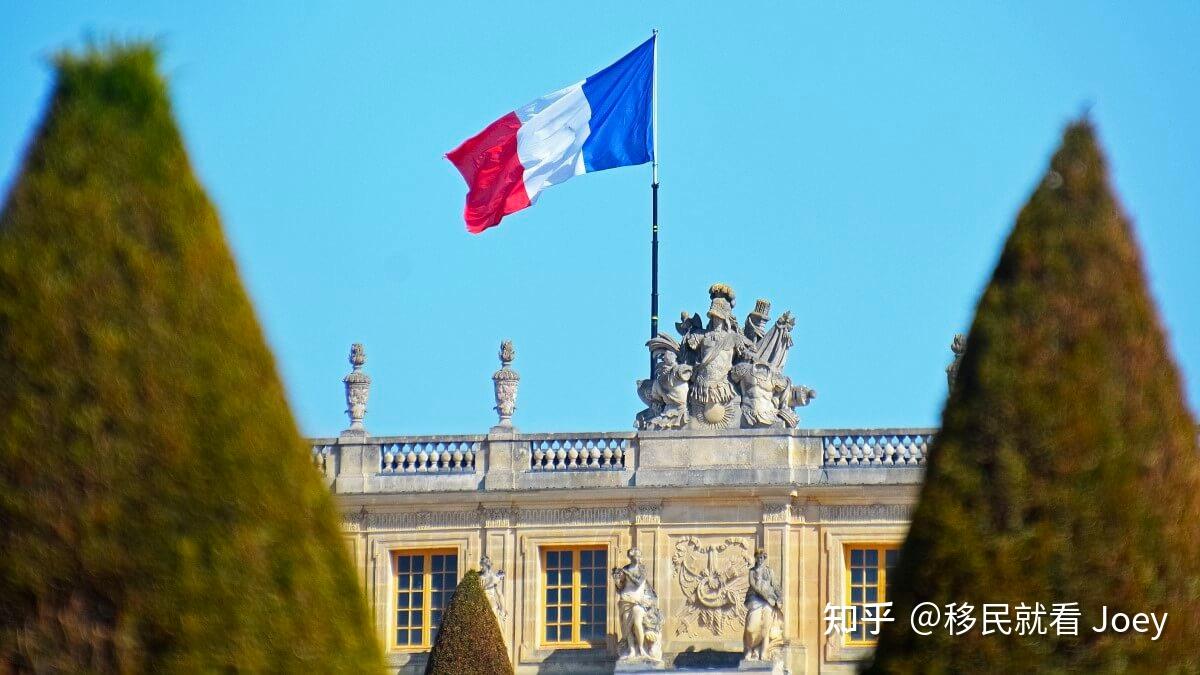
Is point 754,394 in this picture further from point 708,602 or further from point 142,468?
point 142,468

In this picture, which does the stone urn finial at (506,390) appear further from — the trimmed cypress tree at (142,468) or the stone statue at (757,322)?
the trimmed cypress tree at (142,468)

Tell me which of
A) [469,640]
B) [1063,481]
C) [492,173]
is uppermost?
[492,173]

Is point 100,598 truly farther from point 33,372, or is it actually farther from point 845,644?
point 845,644

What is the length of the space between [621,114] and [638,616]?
817cm

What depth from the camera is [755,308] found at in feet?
125

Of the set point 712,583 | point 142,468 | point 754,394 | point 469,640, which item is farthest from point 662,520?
point 142,468

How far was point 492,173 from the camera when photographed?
3994 cm

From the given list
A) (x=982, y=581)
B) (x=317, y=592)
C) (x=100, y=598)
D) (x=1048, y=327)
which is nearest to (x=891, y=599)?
(x=982, y=581)

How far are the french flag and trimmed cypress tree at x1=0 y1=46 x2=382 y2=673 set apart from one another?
2612 cm

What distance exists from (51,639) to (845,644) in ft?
80.8

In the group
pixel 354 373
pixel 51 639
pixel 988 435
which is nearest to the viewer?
pixel 51 639

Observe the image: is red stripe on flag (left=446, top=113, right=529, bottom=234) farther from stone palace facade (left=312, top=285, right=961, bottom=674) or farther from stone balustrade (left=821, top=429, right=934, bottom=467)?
stone balustrade (left=821, top=429, right=934, bottom=467)

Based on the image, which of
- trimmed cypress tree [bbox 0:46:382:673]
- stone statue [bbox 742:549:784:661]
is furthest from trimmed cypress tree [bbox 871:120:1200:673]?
stone statue [bbox 742:549:784:661]

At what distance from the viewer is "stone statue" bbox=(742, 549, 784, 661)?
119 ft
